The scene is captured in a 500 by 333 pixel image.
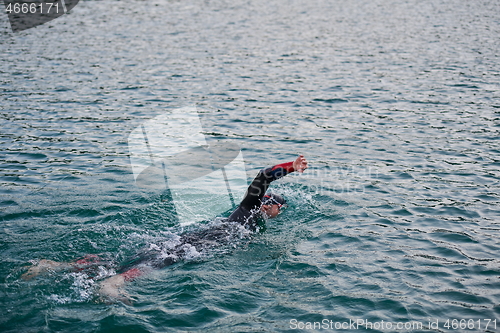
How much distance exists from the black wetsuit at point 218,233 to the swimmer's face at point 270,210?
0.72ft

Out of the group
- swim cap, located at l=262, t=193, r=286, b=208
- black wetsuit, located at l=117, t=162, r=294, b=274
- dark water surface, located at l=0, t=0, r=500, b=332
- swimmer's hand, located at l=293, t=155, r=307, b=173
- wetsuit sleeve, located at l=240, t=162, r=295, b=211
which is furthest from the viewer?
swim cap, located at l=262, t=193, r=286, b=208

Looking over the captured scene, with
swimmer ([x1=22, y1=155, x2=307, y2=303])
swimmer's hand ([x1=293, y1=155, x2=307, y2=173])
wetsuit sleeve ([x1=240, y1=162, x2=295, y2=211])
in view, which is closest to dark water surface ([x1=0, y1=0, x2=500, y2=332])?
swimmer ([x1=22, y1=155, x2=307, y2=303])

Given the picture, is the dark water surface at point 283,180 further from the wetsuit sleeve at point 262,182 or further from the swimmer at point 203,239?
the wetsuit sleeve at point 262,182

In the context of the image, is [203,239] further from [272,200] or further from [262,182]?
[272,200]

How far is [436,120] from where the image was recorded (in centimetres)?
1700

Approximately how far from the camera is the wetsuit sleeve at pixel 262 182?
9464mm

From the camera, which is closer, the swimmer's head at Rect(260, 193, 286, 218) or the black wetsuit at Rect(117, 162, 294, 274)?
the black wetsuit at Rect(117, 162, 294, 274)

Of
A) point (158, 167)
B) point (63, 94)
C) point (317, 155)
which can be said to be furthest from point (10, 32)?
point (317, 155)

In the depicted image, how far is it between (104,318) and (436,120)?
13518 millimetres

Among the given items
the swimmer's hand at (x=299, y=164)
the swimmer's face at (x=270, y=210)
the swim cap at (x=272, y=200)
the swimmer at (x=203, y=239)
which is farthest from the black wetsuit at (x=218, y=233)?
the swim cap at (x=272, y=200)

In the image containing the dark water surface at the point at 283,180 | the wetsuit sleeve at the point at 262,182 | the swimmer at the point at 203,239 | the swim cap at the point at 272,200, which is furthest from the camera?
the swim cap at the point at 272,200

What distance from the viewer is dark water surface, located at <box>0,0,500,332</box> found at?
796 centimetres

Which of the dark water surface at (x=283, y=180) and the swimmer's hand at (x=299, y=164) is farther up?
the swimmer's hand at (x=299, y=164)

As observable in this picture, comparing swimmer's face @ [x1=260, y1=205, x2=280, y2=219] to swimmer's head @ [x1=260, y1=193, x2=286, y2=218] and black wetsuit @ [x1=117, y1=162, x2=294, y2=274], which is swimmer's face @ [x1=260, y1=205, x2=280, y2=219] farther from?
black wetsuit @ [x1=117, y1=162, x2=294, y2=274]
